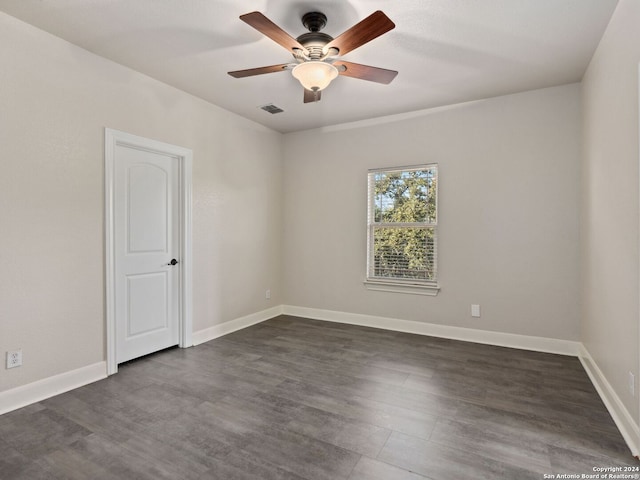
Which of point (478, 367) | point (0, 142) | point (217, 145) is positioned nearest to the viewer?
point (0, 142)

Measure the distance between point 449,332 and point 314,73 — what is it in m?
3.17

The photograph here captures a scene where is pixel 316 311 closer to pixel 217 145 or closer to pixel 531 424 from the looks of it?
pixel 217 145

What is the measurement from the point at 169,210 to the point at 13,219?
4.52ft

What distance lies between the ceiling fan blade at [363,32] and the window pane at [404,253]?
8.33ft

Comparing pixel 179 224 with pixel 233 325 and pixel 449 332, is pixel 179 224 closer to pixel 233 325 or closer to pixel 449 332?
pixel 233 325

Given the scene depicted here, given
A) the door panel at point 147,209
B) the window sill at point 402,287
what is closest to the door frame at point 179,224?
the door panel at point 147,209

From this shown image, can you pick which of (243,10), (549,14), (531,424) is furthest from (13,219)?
(549,14)

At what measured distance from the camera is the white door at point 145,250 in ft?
10.7

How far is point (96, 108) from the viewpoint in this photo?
9.87ft

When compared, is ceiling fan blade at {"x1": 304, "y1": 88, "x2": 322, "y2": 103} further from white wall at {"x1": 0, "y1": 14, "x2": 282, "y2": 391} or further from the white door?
the white door

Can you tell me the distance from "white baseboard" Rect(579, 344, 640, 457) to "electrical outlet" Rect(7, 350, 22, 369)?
3.88 meters

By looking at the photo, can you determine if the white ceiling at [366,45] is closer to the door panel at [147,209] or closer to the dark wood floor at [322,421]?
the door panel at [147,209]

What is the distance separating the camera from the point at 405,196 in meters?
4.48

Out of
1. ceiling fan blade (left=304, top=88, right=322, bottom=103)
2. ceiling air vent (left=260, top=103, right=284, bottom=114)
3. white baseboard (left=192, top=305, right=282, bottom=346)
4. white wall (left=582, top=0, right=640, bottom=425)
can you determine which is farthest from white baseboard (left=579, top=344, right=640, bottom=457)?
ceiling air vent (left=260, top=103, right=284, bottom=114)
